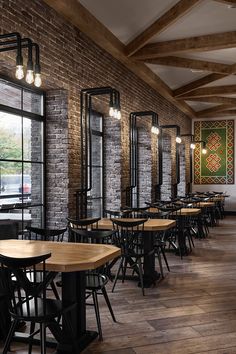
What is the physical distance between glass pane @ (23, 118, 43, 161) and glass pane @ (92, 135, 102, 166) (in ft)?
5.64

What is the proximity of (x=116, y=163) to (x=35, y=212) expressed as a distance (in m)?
2.50

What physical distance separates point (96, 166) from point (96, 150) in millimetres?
306

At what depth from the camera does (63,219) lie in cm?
562

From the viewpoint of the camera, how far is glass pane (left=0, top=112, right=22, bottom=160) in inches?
189

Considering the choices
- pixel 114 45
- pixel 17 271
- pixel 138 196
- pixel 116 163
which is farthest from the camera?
pixel 138 196

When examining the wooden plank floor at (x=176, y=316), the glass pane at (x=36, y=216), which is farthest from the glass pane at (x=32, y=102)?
the wooden plank floor at (x=176, y=316)

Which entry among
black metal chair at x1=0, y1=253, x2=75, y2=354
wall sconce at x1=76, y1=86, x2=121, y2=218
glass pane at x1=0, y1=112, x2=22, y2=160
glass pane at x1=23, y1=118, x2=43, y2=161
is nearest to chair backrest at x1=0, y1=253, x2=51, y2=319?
black metal chair at x1=0, y1=253, x2=75, y2=354

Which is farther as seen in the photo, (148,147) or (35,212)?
(148,147)

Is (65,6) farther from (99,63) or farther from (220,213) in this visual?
(220,213)

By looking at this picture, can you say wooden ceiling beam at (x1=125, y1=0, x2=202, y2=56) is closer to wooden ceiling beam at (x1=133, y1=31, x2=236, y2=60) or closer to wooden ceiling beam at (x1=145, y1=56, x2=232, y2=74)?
wooden ceiling beam at (x1=133, y1=31, x2=236, y2=60)

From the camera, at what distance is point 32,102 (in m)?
5.44

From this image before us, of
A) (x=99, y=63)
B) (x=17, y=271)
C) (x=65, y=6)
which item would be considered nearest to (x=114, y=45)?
(x=99, y=63)

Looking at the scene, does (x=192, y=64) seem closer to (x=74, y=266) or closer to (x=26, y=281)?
(x=74, y=266)

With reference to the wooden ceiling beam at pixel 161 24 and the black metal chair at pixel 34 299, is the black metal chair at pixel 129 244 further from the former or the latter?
the wooden ceiling beam at pixel 161 24
